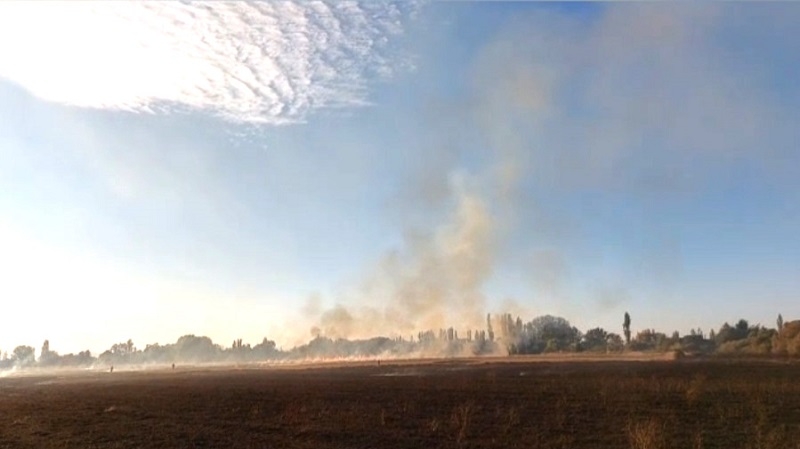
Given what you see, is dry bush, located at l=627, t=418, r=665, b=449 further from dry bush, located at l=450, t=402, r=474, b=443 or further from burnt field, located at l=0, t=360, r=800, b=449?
dry bush, located at l=450, t=402, r=474, b=443

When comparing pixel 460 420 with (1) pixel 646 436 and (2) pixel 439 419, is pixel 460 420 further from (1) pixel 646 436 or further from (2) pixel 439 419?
(1) pixel 646 436

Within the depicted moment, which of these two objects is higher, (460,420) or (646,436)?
(646,436)

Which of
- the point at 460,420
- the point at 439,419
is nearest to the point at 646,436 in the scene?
the point at 460,420

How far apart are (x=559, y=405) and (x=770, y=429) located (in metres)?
14.6

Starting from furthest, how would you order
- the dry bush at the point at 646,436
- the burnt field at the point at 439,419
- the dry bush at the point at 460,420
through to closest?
the dry bush at the point at 460,420 → the burnt field at the point at 439,419 → the dry bush at the point at 646,436

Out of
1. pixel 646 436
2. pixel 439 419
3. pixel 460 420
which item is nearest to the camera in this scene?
pixel 646 436

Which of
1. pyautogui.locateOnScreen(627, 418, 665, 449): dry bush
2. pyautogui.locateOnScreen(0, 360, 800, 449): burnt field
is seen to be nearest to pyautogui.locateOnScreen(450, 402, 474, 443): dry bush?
pyautogui.locateOnScreen(0, 360, 800, 449): burnt field

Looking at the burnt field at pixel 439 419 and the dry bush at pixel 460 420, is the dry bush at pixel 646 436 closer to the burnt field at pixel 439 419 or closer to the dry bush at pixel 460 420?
the burnt field at pixel 439 419

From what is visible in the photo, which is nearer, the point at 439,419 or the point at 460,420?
the point at 460,420

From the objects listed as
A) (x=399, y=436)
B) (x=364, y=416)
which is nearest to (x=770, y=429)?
(x=399, y=436)

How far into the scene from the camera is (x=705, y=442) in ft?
106

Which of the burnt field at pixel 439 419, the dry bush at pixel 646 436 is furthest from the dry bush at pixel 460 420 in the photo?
the dry bush at pixel 646 436

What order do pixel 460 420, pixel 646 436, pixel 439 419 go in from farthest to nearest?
pixel 439 419, pixel 460 420, pixel 646 436

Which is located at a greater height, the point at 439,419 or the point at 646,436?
the point at 646,436
